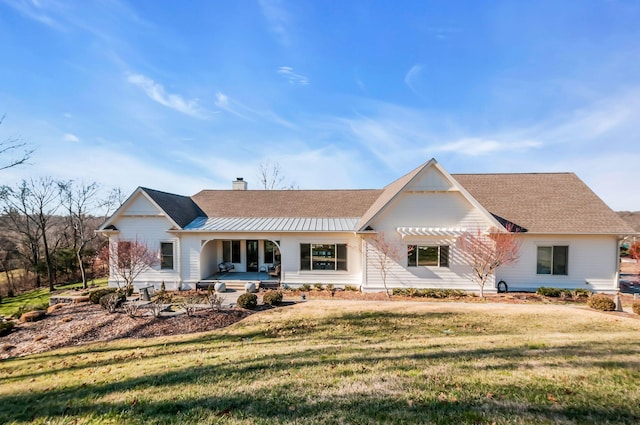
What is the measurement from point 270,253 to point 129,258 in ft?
26.4

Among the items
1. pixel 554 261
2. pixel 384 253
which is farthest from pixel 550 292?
pixel 384 253

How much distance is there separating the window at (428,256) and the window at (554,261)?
17.0 ft

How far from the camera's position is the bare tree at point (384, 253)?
15000 millimetres

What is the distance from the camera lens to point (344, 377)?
5.33m

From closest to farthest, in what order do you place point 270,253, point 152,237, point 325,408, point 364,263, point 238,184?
1. point 325,408
2. point 364,263
3. point 152,237
4. point 270,253
5. point 238,184

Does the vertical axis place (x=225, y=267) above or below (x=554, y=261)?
below

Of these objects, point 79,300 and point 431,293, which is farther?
point 79,300

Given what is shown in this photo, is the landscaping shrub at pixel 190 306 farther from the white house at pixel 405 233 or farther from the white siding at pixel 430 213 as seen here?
the white siding at pixel 430 213

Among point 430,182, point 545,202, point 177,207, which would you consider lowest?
point 177,207

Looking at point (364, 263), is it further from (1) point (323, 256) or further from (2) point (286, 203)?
(2) point (286, 203)

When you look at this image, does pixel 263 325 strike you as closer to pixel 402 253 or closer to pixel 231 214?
pixel 402 253

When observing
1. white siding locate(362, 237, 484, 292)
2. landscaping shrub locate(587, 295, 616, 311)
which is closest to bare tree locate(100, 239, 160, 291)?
white siding locate(362, 237, 484, 292)

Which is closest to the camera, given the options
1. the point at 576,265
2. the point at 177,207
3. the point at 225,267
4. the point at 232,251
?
the point at 576,265

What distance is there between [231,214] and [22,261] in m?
23.8
